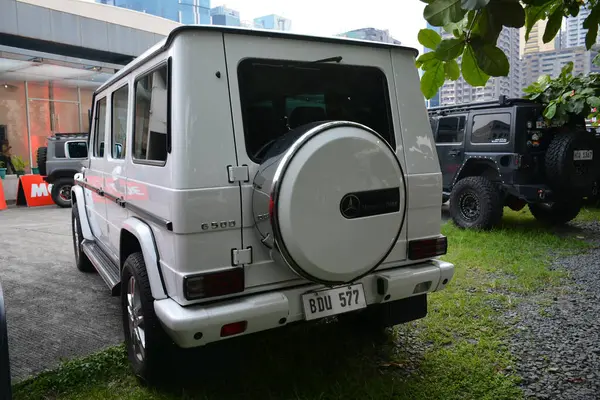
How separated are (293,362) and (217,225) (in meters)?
1.31

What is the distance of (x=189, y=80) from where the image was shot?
8.11ft

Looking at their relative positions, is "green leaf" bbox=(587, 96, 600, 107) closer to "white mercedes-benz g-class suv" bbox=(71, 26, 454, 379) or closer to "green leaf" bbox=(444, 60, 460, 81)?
"white mercedes-benz g-class suv" bbox=(71, 26, 454, 379)

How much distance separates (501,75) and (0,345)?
2283mm

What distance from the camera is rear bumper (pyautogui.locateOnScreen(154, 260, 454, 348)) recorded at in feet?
7.86

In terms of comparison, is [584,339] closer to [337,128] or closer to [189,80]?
[337,128]

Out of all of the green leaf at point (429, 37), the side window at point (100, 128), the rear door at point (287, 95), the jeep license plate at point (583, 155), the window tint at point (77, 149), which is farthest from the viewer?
the window tint at point (77, 149)

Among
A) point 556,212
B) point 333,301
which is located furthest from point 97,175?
point 556,212

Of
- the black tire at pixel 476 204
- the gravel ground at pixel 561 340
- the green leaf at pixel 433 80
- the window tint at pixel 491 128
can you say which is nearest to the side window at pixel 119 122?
the green leaf at pixel 433 80

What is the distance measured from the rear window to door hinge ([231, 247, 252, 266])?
50 centimetres

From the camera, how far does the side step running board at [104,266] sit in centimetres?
350

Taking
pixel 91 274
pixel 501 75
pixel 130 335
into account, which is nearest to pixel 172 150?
pixel 130 335

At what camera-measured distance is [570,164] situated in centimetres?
674

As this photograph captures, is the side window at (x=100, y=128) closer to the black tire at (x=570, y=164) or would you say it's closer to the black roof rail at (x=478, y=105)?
the black roof rail at (x=478, y=105)

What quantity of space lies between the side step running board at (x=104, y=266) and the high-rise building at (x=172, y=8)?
648 inches
